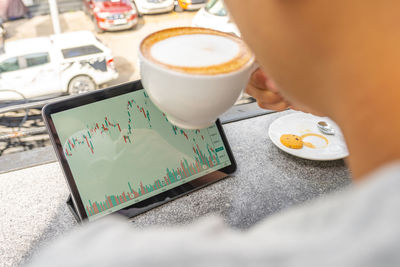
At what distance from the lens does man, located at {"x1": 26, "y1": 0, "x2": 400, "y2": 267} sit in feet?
0.41

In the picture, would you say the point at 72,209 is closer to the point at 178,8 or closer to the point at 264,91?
the point at 264,91

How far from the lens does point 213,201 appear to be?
1.73 ft

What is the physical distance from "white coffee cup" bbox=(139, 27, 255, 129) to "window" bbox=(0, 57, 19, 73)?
2453 millimetres

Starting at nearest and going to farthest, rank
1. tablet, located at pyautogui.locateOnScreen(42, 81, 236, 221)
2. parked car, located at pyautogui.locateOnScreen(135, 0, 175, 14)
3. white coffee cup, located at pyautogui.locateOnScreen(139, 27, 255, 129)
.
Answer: white coffee cup, located at pyautogui.locateOnScreen(139, 27, 255, 129)
tablet, located at pyautogui.locateOnScreen(42, 81, 236, 221)
parked car, located at pyautogui.locateOnScreen(135, 0, 175, 14)

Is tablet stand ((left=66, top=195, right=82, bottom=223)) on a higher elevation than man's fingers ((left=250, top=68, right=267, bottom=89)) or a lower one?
lower

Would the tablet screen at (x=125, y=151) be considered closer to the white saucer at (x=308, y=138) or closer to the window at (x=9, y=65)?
the white saucer at (x=308, y=138)

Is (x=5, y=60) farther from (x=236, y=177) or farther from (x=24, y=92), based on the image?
(x=236, y=177)

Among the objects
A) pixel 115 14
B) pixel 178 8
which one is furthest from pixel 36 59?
pixel 115 14

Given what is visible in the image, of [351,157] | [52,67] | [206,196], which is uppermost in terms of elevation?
[351,157]

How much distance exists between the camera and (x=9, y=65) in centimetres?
249

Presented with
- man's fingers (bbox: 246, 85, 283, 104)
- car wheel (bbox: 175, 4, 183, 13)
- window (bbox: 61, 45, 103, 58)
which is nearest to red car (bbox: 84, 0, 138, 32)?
car wheel (bbox: 175, 4, 183, 13)

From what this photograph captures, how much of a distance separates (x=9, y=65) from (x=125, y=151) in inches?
94.1

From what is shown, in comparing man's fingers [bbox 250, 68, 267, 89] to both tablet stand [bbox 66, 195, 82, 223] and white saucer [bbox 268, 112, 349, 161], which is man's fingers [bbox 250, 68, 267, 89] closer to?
white saucer [bbox 268, 112, 349, 161]

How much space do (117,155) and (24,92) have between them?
7.63 ft
